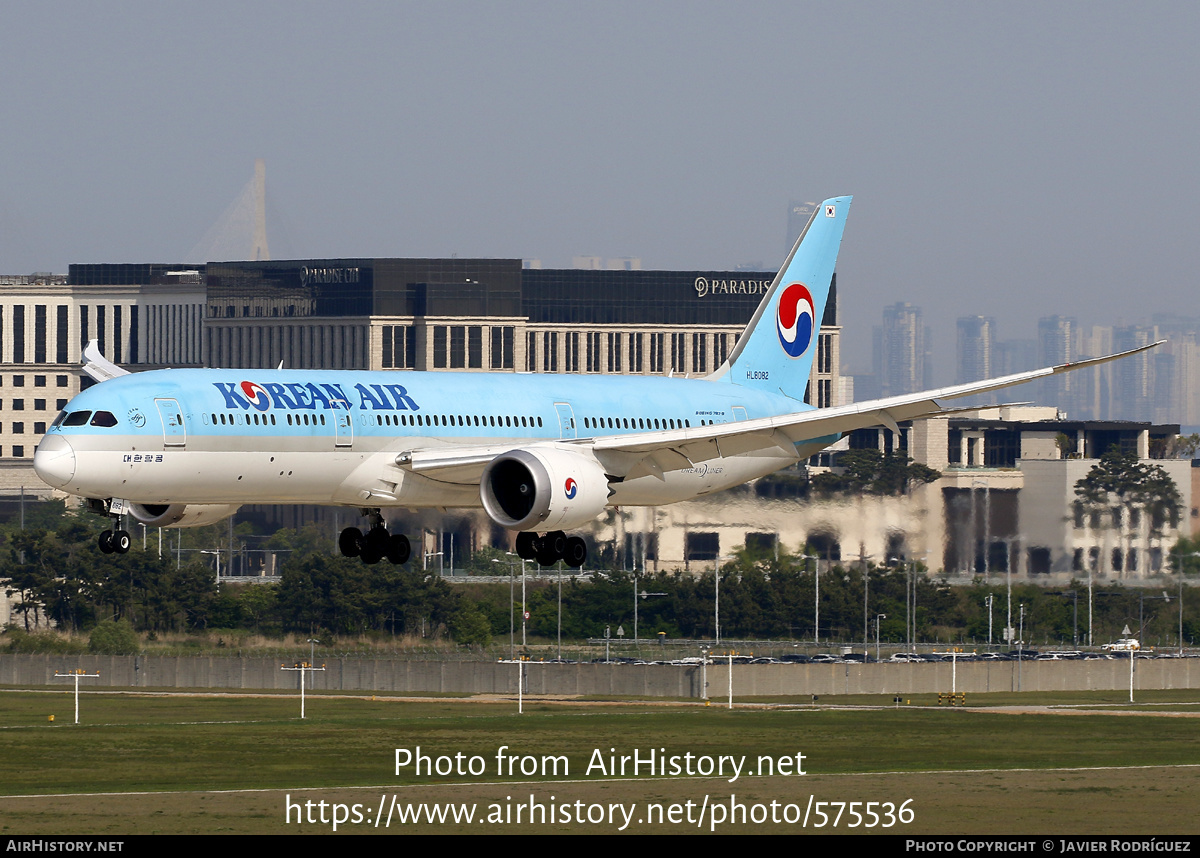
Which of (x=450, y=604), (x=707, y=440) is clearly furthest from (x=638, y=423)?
(x=450, y=604)

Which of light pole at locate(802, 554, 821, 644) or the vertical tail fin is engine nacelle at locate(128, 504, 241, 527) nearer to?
the vertical tail fin

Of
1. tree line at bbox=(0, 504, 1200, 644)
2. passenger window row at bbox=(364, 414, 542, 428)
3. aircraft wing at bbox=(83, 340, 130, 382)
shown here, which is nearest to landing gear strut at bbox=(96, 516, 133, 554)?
passenger window row at bbox=(364, 414, 542, 428)

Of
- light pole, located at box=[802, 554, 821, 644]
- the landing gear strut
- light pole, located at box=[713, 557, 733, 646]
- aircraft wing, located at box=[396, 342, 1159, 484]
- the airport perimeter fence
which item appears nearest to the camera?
the landing gear strut

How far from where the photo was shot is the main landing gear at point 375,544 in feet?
246

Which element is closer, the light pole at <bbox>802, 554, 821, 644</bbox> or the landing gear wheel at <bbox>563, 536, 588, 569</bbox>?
the landing gear wheel at <bbox>563, 536, 588, 569</bbox>

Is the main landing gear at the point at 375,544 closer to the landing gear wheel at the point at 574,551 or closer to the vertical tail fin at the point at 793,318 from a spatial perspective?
the landing gear wheel at the point at 574,551

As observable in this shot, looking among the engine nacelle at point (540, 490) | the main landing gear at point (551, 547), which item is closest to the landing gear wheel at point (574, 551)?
the main landing gear at point (551, 547)

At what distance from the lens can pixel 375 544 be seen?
75250 mm

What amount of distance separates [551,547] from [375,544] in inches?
242

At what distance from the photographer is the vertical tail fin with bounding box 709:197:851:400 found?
86.3 meters

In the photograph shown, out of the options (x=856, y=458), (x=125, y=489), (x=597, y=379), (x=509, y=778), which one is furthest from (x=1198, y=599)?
(x=125, y=489)

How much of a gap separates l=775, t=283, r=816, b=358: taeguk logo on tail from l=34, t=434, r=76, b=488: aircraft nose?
3276cm

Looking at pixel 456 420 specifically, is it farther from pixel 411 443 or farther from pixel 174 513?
pixel 174 513

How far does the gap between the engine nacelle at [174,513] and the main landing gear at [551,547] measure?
9.98m
